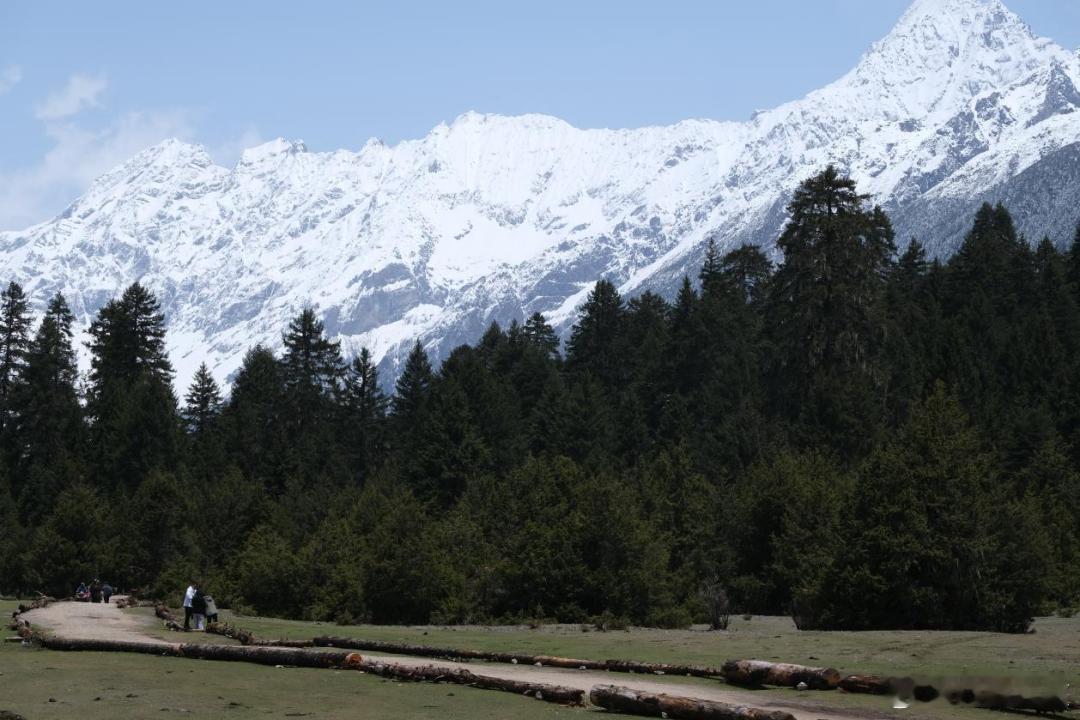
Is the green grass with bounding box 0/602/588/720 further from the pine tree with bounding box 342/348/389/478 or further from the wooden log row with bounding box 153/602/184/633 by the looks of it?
the pine tree with bounding box 342/348/389/478

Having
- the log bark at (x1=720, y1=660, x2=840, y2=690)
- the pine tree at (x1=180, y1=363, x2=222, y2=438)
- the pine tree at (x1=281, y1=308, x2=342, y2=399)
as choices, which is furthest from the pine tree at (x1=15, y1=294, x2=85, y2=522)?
the log bark at (x1=720, y1=660, x2=840, y2=690)

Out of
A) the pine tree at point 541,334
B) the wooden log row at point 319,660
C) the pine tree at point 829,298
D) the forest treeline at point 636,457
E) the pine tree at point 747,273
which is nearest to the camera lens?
the wooden log row at point 319,660

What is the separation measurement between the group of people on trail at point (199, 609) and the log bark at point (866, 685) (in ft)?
73.8

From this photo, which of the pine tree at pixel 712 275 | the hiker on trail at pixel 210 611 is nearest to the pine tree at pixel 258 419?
the pine tree at pixel 712 275

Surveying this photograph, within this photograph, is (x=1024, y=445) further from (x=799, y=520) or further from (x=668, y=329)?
(x=668, y=329)

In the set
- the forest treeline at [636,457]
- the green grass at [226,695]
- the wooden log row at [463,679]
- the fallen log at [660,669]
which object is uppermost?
the forest treeline at [636,457]

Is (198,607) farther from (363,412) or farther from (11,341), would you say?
(11,341)

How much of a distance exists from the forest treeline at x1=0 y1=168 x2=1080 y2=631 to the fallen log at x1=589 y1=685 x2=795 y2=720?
1648 centimetres

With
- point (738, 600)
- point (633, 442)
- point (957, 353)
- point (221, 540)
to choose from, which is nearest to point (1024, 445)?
point (957, 353)

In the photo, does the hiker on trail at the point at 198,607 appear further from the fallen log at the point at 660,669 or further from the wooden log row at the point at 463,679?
the fallen log at the point at 660,669

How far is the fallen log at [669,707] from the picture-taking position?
17406 mm

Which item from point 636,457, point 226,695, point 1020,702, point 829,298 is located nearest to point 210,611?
point 226,695

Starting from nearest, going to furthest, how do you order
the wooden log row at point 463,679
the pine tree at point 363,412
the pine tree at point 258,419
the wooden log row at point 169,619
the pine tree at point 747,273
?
the wooden log row at point 463,679
the wooden log row at point 169,619
the pine tree at point 258,419
the pine tree at point 363,412
the pine tree at point 747,273

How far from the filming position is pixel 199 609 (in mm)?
38750
